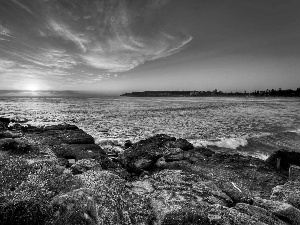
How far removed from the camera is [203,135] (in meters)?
16.2

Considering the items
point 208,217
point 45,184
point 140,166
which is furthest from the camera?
point 140,166

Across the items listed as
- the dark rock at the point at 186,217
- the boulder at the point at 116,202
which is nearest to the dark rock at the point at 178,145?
the boulder at the point at 116,202

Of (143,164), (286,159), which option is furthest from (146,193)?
(286,159)

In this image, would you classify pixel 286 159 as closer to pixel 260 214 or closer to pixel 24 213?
pixel 260 214

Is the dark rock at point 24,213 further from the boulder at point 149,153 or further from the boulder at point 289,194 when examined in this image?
the boulder at point 289,194

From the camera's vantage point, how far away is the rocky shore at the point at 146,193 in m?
3.70

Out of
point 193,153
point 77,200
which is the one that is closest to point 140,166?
point 193,153

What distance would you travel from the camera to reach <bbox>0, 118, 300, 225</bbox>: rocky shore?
12.1 ft

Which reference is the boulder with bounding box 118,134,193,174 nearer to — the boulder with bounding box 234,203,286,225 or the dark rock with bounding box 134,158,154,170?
the dark rock with bounding box 134,158,154,170

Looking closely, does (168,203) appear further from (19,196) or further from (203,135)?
(203,135)

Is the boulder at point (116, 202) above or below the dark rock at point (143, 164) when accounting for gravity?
above

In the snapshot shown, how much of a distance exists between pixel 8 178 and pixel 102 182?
2.40 metres

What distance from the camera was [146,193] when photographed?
4.87 metres

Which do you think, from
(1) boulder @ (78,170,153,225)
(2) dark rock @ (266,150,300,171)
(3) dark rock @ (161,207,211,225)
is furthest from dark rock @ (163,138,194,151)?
(3) dark rock @ (161,207,211,225)
